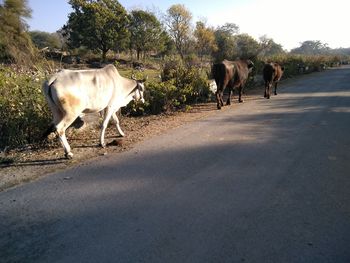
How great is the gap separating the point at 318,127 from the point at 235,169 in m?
4.48

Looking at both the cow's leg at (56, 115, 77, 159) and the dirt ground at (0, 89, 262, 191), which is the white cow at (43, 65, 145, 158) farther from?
the dirt ground at (0, 89, 262, 191)

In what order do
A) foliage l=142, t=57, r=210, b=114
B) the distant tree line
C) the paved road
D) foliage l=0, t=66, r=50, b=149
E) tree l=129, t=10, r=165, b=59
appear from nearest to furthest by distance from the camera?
the paved road, foliage l=0, t=66, r=50, b=149, foliage l=142, t=57, r=210, b=114, the distant tree line, tree l=129, t=10, r=165, b=59

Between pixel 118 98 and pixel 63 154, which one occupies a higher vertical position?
pixel 118 98

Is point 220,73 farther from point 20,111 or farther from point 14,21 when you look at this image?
point 14,21

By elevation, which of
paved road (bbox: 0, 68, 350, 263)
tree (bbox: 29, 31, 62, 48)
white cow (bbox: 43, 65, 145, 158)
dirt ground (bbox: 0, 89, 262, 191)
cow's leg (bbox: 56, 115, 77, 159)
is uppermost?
tree (bbox: 29, 31, 62, 48)

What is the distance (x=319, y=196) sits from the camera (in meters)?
5.29

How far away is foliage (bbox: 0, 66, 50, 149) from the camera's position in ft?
27.2

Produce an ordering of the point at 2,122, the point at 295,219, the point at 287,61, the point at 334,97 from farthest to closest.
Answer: the point at 287,61, the point at 334,97, the point at 2,122, the point at 295,219

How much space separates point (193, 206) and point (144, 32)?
61182 mm

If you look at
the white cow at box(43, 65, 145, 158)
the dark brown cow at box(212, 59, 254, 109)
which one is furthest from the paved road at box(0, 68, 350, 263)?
the dark brown cow at box(212, 59, 254, 109)

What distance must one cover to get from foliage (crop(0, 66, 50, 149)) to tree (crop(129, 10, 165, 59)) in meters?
55.0

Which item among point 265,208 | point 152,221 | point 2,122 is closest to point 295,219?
point 265,208

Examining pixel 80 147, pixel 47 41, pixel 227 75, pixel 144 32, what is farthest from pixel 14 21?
pixel 80 147

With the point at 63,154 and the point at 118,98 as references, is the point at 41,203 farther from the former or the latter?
the point at 118,98
